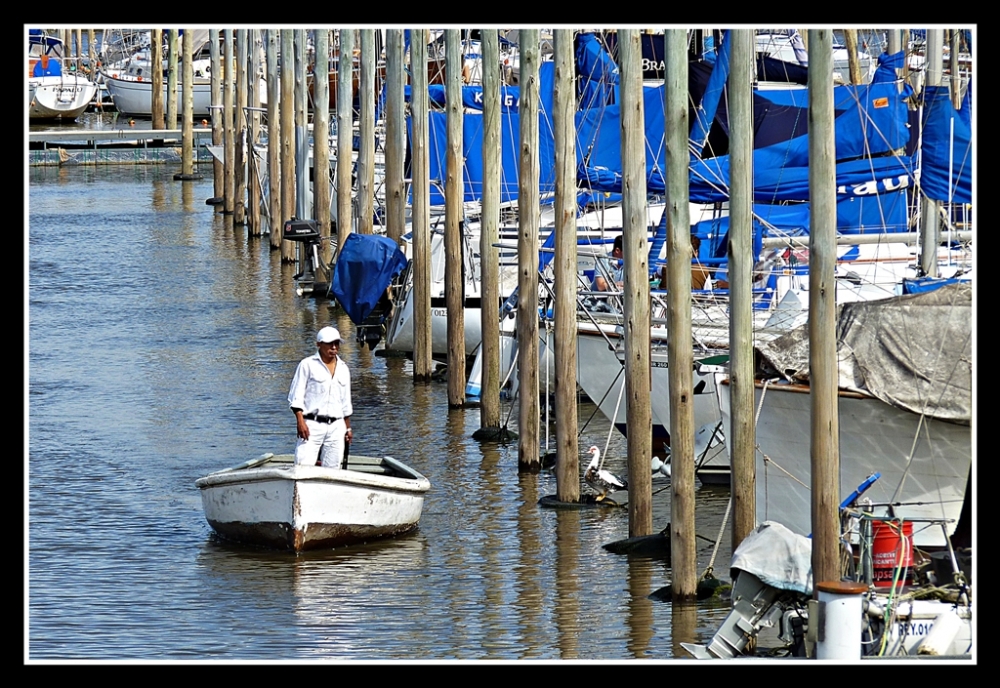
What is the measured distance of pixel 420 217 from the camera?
21766mm

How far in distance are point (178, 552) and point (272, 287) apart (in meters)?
17.4

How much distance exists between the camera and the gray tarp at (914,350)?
511 inches

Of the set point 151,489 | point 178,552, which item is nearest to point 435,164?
point 151,489

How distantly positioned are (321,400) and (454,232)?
6.61 meters

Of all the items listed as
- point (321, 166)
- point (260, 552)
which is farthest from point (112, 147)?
point (260, 552)

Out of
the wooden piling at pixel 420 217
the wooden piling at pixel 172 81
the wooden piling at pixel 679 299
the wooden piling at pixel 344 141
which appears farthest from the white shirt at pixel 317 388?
the wooden piling at pixel 172 81

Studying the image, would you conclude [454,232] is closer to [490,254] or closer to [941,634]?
[490,254]

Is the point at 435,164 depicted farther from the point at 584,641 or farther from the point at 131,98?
the point at 131,98

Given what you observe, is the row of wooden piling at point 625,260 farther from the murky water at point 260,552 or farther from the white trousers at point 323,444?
the white trousers at point 323,444

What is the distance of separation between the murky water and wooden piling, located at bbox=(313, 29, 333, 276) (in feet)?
3.75

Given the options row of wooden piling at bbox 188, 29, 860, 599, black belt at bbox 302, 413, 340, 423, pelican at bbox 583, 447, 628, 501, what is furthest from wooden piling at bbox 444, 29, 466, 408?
black belt at bbox 302, 413, 340, 423

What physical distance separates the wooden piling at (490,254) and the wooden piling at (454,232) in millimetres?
575

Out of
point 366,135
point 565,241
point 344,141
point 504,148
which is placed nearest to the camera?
point 565,241

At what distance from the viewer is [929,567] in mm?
11266
